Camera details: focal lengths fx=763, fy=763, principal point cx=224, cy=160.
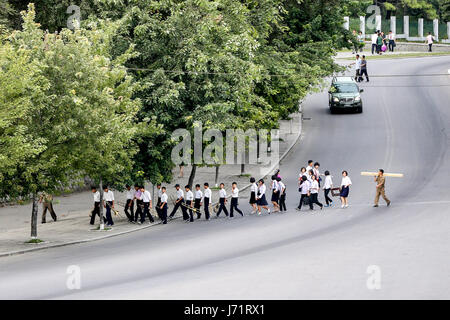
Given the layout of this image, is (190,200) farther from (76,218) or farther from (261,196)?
(76,218)

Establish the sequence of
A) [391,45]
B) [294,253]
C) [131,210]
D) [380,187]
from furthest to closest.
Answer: [391,45] → [131,210] → [380,187] → [294,253]

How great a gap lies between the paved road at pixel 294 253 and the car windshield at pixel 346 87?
8.55 meters

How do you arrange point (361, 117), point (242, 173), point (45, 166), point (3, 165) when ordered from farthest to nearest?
point (361, 117)
point (242, 173)
point (45, 166)
point (3, 165)

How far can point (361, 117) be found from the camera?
45.5 meters

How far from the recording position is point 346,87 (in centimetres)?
4581

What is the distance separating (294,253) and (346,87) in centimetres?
2601

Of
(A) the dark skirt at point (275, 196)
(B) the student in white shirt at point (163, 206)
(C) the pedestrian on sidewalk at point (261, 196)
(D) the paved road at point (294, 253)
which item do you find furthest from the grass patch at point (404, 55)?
(B) the student in white shirt at point (163, 206)

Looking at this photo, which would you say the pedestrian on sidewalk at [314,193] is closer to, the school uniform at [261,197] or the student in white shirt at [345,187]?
the student in white shirt at [345,187]

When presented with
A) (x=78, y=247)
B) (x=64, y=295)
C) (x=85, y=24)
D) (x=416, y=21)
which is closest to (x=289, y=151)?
(x=85, y=24)

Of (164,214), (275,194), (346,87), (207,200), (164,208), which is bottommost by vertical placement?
(164,214)

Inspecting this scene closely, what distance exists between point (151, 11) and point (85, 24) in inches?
97.7

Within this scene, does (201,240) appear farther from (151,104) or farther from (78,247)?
(151,104)

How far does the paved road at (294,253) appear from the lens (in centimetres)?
1733

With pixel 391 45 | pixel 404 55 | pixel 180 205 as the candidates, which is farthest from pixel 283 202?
pixel 391 45
